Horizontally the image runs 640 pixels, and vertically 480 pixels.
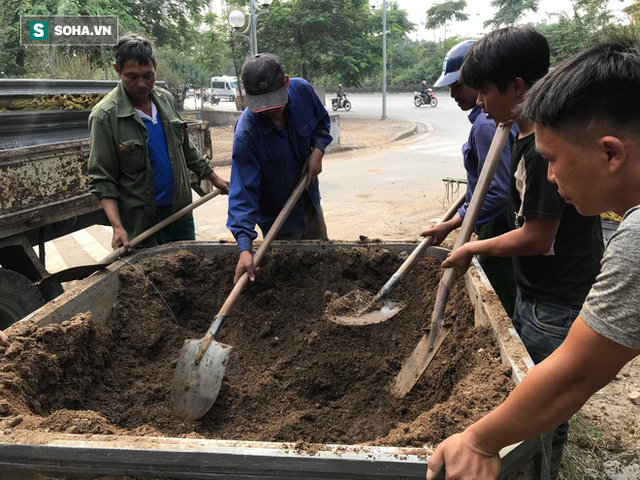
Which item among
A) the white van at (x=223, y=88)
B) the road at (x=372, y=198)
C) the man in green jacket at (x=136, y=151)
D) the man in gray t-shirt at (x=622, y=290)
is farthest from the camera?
the white van at (x=223, y=88)

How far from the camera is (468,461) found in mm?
1101

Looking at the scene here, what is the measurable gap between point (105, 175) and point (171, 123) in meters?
0.53

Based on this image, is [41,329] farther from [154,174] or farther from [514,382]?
[514,382]

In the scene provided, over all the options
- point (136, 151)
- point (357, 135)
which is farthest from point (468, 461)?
point (357, 135)

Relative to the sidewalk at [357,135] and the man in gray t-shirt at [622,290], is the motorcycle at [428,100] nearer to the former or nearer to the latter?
the sidewalk at [357,135]

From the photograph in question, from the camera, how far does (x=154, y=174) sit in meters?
3.09

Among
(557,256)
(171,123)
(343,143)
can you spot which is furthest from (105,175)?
(343,143)

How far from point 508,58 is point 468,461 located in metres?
1.33

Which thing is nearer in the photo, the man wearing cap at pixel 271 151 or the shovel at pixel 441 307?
the shovel at pixel 441 307

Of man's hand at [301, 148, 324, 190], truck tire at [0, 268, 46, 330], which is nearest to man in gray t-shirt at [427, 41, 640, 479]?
man's hand at [301, 148, 324, 190]

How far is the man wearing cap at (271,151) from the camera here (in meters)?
2.65

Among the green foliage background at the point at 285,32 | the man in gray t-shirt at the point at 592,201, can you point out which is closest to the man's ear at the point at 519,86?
the man in gray t-shirt at the point at 592,201

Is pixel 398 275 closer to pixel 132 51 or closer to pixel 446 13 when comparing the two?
pixel 132 51

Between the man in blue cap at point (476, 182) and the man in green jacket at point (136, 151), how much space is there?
1.63 meters
